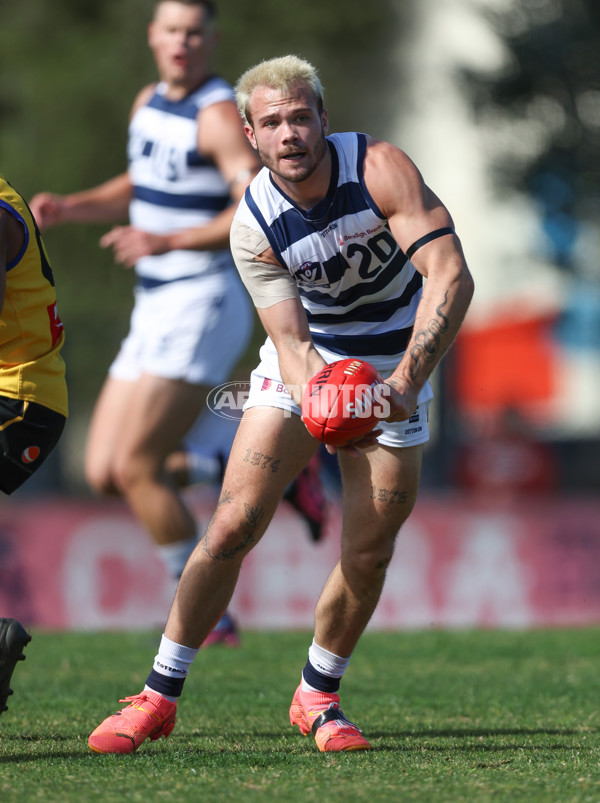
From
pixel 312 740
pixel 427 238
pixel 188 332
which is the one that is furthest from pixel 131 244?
pixel 312 740

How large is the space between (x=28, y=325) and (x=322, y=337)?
3.44ft

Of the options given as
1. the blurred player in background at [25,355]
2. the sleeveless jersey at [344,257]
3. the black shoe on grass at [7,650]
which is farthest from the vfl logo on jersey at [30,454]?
the sleeveless jersey at [344,257]

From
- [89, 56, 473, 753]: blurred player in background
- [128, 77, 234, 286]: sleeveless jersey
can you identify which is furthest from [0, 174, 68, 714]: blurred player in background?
[128, 77, 234, 286]: sleeveless jersey

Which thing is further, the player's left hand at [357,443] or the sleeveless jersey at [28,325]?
the sleeveless jersey at [28,325]

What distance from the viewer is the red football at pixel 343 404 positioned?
3.71 metres

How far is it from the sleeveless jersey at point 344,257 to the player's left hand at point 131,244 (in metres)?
1.59

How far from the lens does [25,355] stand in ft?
14.0

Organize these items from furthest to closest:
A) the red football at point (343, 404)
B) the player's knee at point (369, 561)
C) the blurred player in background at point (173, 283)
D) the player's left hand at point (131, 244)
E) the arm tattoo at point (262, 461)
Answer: the blurred player in background at point (173, 283) → the player's left hand at point (131, 244) → the player's knee at point (369, 561) → the arm tattoo at point (262, 461) → the red football at point (343, 404)

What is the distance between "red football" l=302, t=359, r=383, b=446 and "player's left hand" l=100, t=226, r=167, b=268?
2284 millimetres

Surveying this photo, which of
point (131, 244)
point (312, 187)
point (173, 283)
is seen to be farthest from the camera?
point (173, 283)

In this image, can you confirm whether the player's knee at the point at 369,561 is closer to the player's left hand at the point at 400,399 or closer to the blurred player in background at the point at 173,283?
the player's left hand at the point at 400,399

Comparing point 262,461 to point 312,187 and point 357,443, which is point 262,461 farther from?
point 312,187

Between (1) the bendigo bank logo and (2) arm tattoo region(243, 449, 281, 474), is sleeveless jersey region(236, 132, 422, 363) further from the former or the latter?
(2) arm tattoo region(243, 449, 281, 474)

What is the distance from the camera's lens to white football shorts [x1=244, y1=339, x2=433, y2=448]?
4367 millimetres
